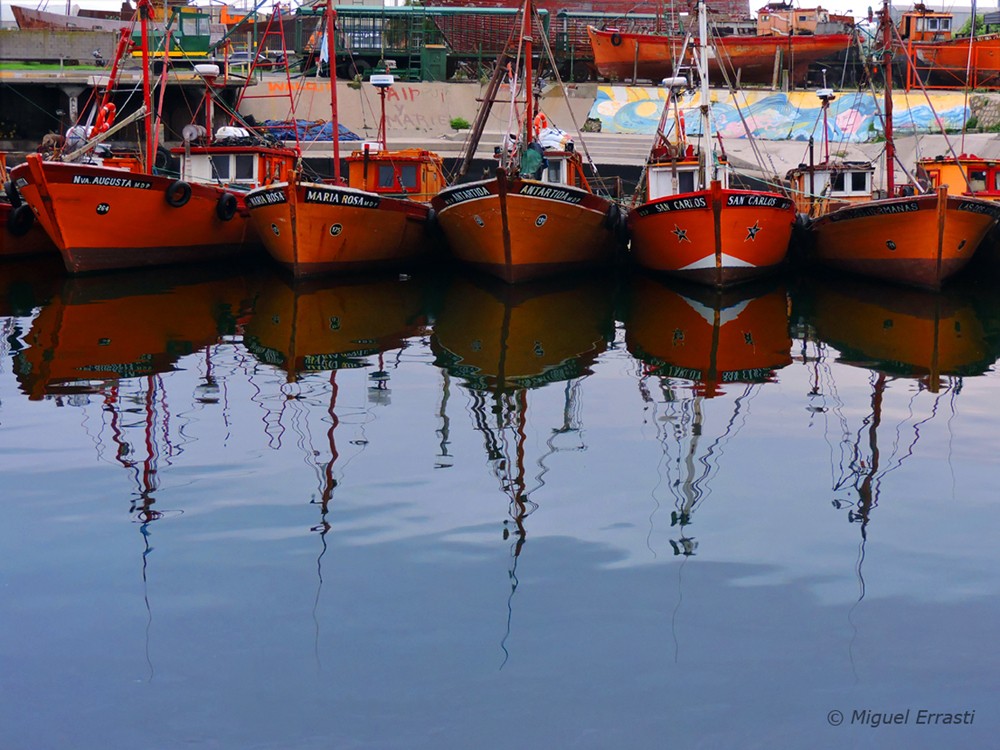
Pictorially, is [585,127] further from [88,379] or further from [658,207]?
[88,379]

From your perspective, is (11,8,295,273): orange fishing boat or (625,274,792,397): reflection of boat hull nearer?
(625,274,792,397): reflection of boat hull

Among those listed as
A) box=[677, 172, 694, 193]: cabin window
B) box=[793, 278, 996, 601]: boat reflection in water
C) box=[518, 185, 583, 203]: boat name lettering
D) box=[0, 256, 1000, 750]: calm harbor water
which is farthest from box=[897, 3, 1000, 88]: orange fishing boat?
box=[0, 256, 1000, 750]: calm harbor water

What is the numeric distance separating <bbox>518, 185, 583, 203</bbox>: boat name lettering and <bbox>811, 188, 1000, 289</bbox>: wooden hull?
487 centimetres

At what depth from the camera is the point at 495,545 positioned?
25.0 feet

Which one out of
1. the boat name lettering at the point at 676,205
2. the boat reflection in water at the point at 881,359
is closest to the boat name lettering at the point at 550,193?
the boat name lettering at the point at 676,205

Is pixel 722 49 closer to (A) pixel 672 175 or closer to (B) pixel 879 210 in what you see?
(A) pixel 672 175

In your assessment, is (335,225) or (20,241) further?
(20,241)

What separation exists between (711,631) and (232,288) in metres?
15.9

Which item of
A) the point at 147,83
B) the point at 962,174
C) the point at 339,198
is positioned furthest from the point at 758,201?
the point at 147,83

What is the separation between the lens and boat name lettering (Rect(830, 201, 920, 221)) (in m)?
20.2

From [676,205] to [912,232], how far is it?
391 cm

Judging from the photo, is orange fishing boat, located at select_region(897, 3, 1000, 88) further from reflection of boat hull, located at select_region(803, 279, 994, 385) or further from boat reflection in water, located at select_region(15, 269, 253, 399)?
boat reflection in water, located at select_region(15, 269, 253, 399)

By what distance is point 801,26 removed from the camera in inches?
1852

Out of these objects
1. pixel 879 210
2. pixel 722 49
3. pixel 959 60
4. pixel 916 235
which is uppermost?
pixel 722 49
